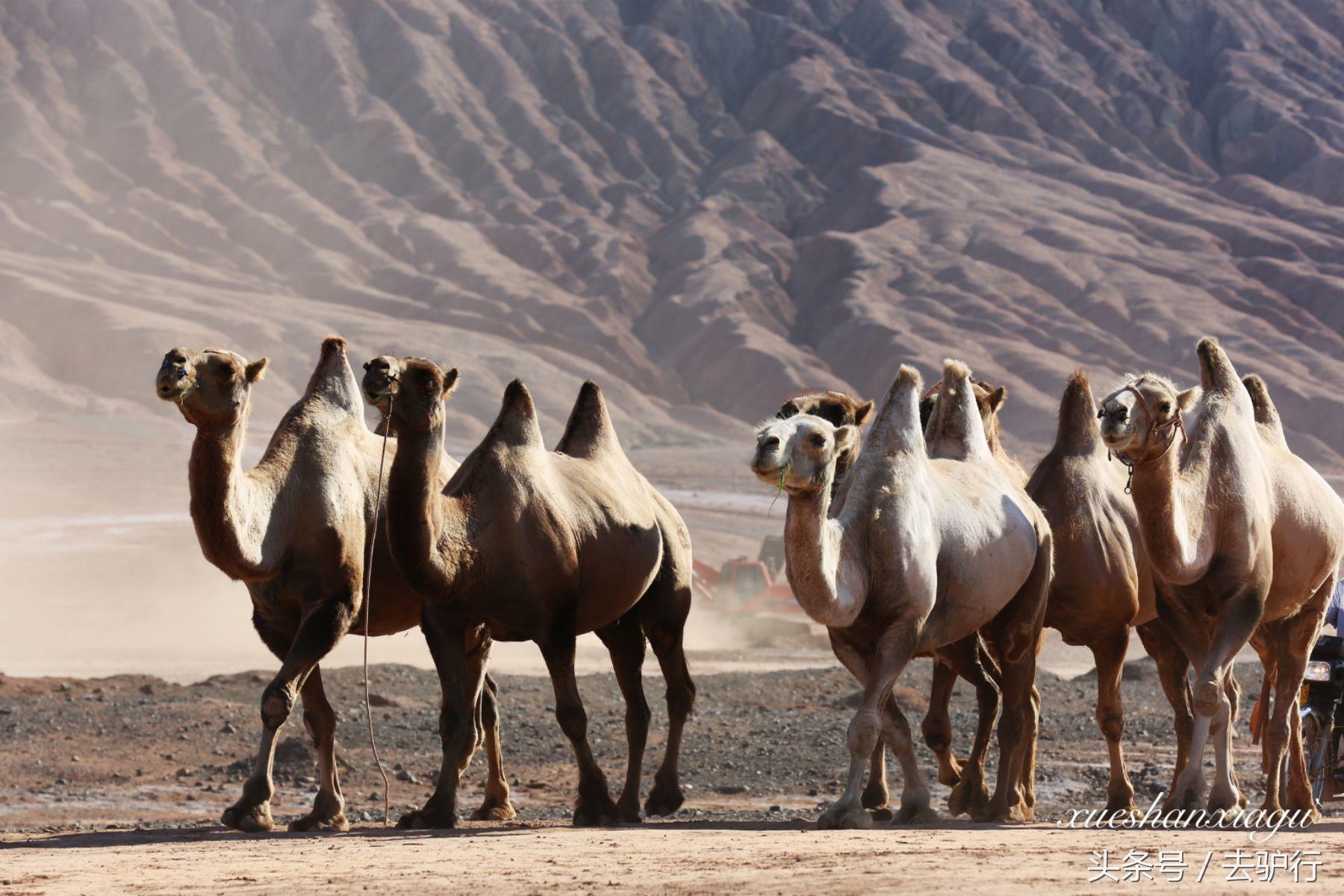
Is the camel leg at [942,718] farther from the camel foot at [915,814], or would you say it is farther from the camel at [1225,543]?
the camel at [1225,543]

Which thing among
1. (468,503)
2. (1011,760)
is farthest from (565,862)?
(1011,760)

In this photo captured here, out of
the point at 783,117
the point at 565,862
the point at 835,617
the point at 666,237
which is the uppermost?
the point at 783,117

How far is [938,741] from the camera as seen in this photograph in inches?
441

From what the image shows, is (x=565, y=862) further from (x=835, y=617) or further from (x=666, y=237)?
(x=666, y=237)

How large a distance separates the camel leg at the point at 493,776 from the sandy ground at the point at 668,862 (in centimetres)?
189

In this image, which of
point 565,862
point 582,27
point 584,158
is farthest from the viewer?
point 582,27

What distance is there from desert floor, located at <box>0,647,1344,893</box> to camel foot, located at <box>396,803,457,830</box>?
189 mm

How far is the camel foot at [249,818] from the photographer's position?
9961 millimetres

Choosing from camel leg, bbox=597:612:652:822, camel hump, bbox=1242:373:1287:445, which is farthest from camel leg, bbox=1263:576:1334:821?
camel leg, bbox=597:612:652:822

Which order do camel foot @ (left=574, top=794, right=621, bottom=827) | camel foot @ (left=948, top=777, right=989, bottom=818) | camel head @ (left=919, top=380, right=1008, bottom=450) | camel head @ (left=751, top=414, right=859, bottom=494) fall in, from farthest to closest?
camel head @ (left=919, top=380, right=1008, bottom=450), camel foot @ (left=948, top=777, right=989, bottom=818), camel foot @ (left=574, top=794, right=621, bottom=827), camel head @ (left=751, top=414, right=859, bottom=494)

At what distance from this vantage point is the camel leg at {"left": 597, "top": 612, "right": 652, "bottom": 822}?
1114 centimetres

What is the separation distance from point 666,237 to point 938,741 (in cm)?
10789

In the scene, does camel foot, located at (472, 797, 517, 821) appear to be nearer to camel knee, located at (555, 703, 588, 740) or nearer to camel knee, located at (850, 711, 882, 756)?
camel knee, located at (555, 703, 588, 740)

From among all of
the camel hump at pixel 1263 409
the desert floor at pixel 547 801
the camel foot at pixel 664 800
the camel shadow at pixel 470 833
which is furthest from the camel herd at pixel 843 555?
the desert floor at pixel 547 801
